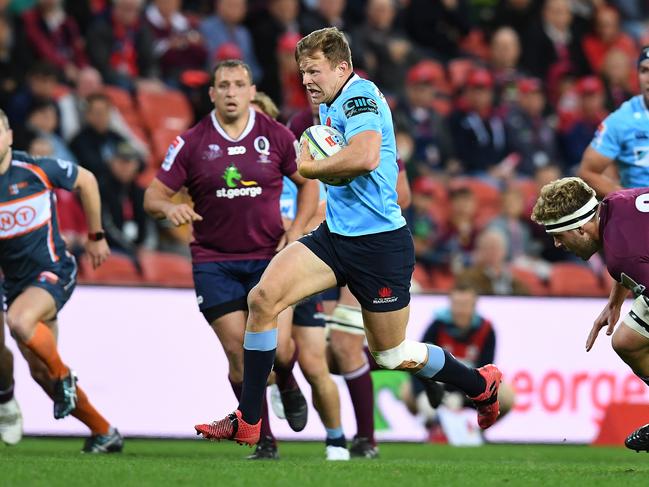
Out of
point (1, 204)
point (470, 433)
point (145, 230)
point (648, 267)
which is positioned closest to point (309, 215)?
point (1, 204)

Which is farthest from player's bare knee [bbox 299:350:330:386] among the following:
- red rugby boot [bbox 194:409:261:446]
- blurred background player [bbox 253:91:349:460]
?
red rugby boot [bbox 194:409:261:446]

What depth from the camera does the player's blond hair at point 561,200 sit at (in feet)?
23.7

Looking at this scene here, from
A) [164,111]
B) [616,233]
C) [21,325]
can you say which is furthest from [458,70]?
[616,233]

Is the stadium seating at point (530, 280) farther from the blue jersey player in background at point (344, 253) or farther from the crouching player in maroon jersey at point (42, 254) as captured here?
the blue jersey player in background at point (344, 253)

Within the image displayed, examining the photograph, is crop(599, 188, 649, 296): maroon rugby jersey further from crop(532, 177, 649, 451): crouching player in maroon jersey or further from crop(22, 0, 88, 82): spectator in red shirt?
crop(22, 0, 88, 82): spectator in red shirt

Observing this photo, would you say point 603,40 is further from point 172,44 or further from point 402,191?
point 402,191

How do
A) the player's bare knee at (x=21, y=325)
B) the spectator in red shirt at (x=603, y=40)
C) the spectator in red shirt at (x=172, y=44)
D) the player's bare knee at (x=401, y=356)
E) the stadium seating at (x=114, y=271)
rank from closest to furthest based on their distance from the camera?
the player's bare knee at (x=401, y=356) < the player's bare knee at (x=21, y=325) < the stadium seating at (x=114, y=271) < the spectator in red shirt at (x=172, y=44) < the spectator in red shirt at (x=603, y=40)

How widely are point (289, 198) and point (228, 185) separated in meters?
1.12

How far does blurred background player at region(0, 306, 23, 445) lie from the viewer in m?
9.23

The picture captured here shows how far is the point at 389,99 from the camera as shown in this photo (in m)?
15.9

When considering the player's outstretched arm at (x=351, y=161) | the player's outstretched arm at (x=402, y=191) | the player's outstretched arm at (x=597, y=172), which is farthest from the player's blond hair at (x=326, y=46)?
the player's outstretched arm at (x=597, y=172)

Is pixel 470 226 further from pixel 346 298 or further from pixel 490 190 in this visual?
pixel 346 298

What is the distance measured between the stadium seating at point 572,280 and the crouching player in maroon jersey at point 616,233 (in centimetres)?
712

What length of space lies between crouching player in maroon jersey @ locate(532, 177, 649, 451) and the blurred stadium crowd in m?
5.78
